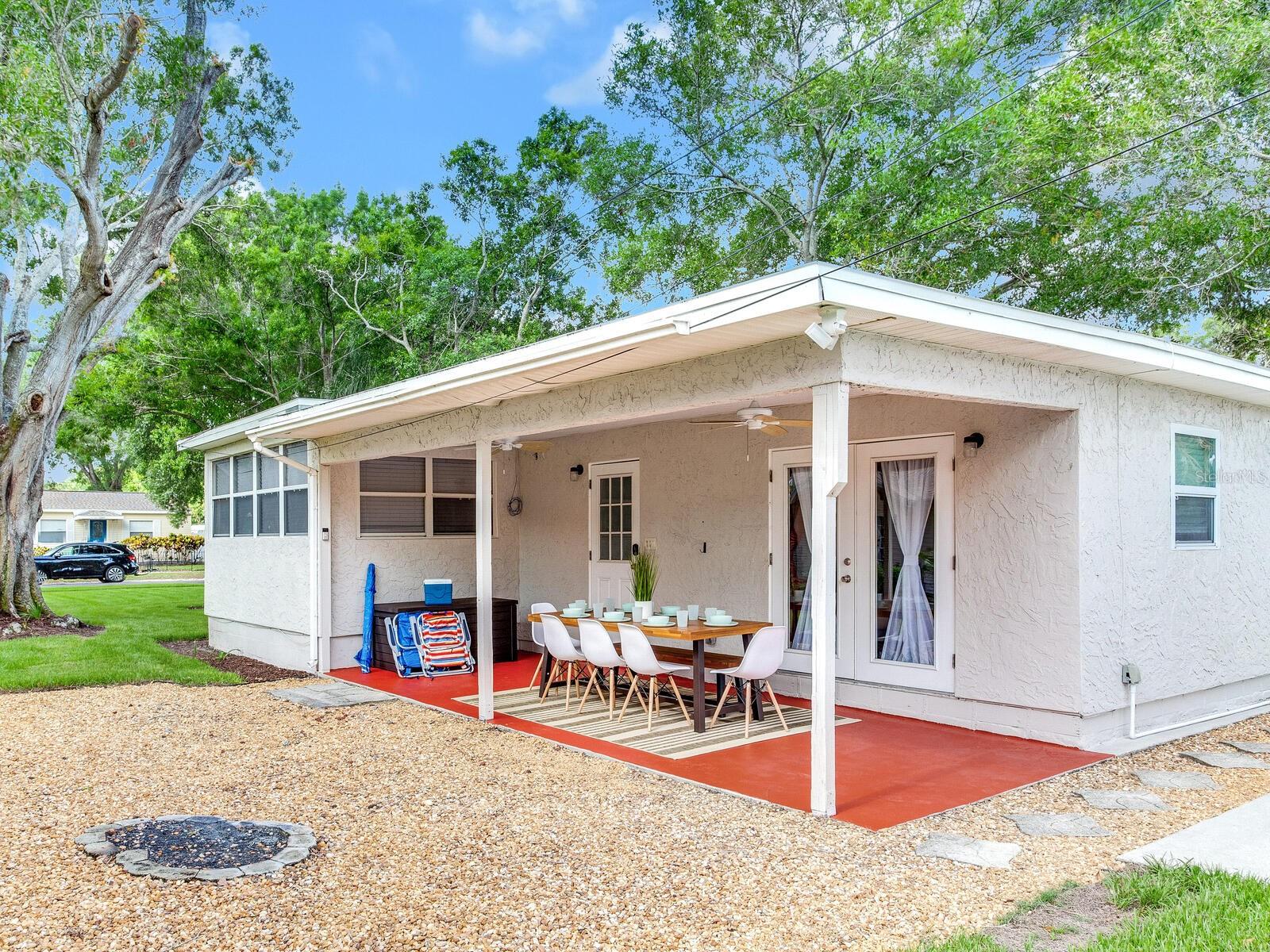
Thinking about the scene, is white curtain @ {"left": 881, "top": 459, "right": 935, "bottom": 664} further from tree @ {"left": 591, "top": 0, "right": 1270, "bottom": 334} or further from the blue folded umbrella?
tree @ {"left": 591, "top": 0, "right": 1270, "bottom": 334}

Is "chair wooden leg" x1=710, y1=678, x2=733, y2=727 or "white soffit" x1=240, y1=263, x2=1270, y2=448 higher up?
"white soffit" x1=240, y1=263, x2=1270, y2=448

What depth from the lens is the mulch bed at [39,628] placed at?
13.2 m

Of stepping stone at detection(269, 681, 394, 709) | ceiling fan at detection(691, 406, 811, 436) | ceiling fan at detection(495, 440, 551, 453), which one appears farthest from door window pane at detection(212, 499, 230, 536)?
ceiling fan at detection(691, 406, 811, 436)

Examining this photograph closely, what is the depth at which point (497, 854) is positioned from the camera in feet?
14.2

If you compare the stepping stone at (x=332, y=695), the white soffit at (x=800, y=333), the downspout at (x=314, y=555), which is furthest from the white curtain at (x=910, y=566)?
the downspout at (x=314, y=555)

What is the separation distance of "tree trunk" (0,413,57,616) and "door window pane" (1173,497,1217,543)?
15303 millimetres

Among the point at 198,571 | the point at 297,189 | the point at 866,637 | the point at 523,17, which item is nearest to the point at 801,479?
the point at 866,637

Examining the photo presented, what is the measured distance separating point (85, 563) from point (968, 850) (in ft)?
101

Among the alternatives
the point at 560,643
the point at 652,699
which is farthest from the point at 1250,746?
the point at 560,643

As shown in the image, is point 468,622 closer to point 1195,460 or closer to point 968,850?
point 968,850

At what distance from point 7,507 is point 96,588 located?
39.5 feet

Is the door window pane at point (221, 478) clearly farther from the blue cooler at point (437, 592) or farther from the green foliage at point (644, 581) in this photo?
the green foliage at point (644, 581)

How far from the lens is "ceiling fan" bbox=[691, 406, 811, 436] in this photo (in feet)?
23.2

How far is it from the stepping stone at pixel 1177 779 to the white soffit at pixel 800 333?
8.53 feet
